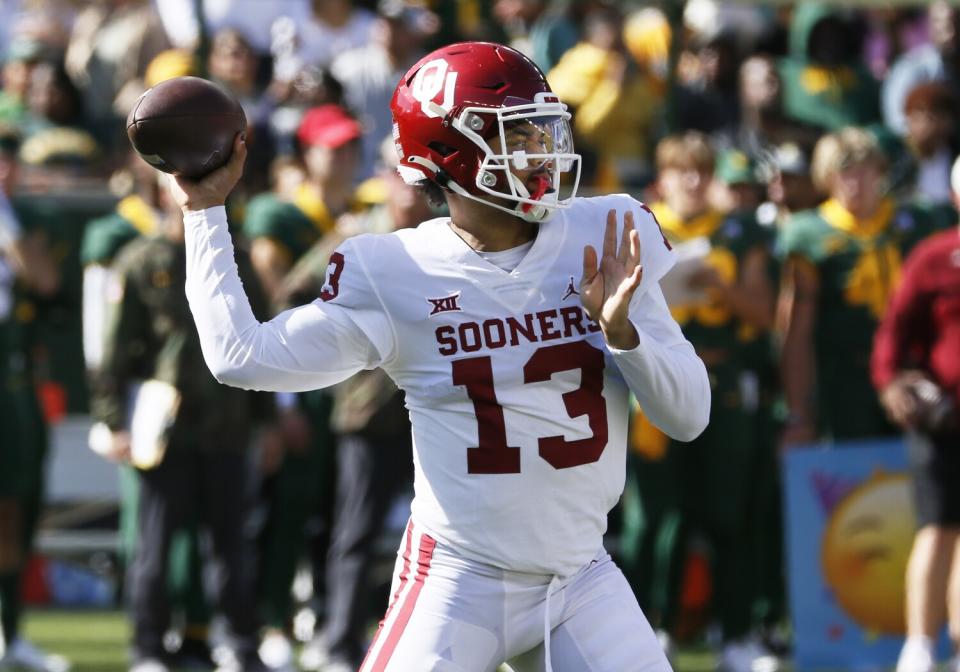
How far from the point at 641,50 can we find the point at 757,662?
13.5ft

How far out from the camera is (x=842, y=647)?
661 centimetres

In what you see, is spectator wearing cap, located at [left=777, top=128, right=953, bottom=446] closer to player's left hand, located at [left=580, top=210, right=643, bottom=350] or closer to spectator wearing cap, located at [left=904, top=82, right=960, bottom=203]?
spectator wearing cap, located at [left=904, top=82, right=960, bottom=203]

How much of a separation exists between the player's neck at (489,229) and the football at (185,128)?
1.58 ft

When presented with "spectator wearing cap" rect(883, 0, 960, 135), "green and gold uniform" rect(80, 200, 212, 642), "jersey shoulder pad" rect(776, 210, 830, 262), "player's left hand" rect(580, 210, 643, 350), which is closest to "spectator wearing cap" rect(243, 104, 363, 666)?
"green and gold uniform" rect(80, 200, 212, 642)

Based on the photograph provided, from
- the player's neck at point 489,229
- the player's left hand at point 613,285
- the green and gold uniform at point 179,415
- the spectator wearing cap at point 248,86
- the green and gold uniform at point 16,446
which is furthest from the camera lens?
the spectator wearing cap at point 248,86

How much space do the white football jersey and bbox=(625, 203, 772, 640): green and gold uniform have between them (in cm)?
318

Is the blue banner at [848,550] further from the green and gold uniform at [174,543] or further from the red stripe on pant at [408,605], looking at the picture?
the red stripe on pant at [408,605]

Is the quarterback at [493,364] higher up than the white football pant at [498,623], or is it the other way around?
the quarterback at [493,364]

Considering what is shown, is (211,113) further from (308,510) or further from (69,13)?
(69,13)

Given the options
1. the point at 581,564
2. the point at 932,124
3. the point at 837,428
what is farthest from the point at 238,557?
the point at 932,124

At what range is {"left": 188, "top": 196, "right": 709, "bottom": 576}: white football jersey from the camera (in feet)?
11.1

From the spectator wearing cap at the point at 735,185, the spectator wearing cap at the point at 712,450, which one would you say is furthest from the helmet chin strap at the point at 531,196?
the spectator wearing cap at the point at 735,185

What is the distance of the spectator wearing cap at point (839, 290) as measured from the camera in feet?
22.4

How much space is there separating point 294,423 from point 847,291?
214cm
